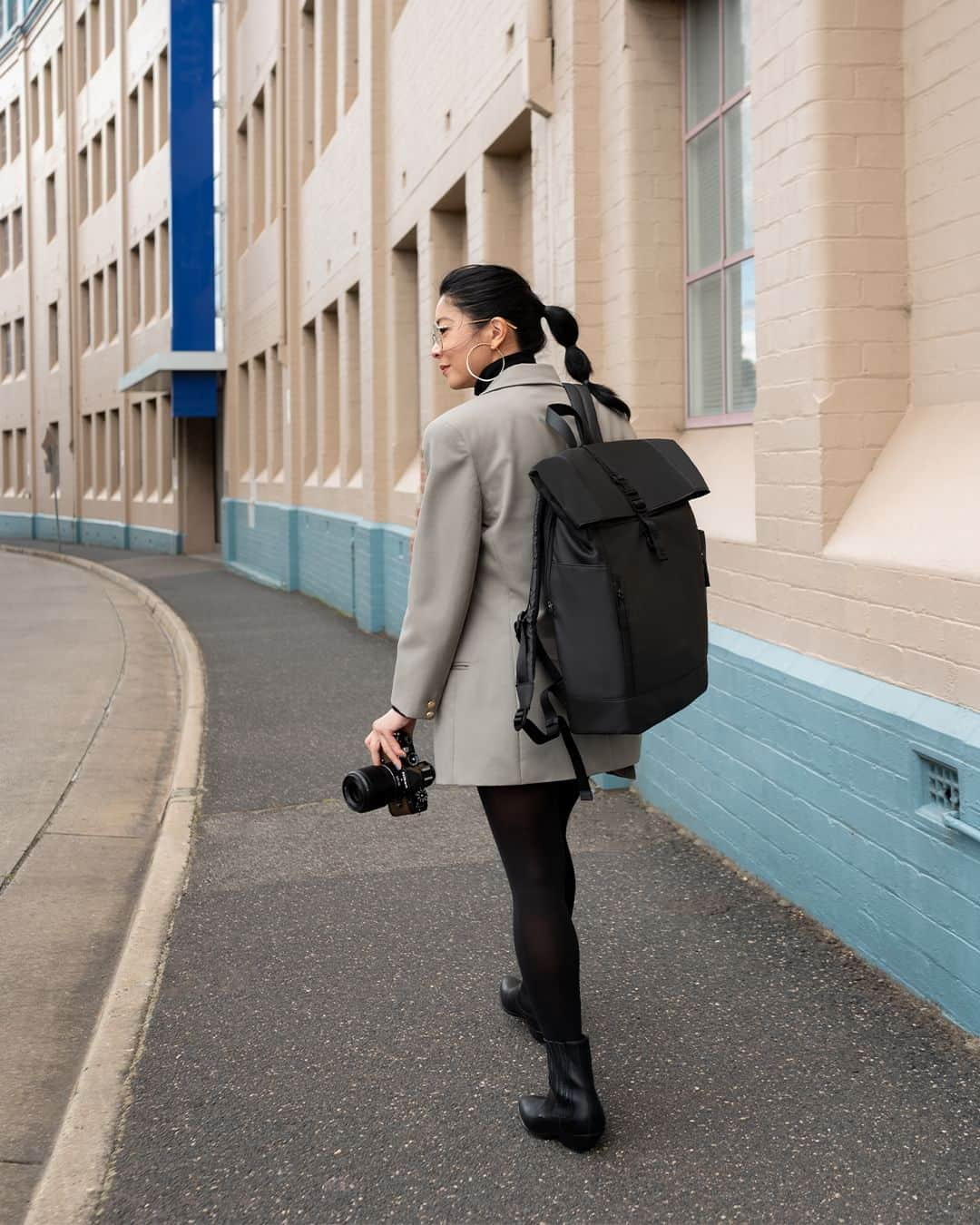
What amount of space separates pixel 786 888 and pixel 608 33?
166 inches

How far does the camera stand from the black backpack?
2.96 m

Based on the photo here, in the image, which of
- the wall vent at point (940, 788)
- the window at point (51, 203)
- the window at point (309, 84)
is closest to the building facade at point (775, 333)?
the wall vent at point (940, 788)

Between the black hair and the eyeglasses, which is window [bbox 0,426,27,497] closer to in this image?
the eyeglasses

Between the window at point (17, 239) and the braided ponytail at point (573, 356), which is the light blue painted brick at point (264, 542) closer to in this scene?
the braided ponytail at point (573, 356)

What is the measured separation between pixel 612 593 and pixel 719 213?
12.8ft

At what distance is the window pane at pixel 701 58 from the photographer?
644 cm

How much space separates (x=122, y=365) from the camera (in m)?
32.6

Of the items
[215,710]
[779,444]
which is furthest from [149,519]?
[779,444]

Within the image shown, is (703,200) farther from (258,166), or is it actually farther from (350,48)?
(258,166)

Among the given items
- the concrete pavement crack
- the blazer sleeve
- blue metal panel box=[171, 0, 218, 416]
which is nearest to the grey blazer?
the blazer sleeve

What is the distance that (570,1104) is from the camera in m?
3.23

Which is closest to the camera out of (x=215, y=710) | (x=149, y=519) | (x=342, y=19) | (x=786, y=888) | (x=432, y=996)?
(x=432, y=996)

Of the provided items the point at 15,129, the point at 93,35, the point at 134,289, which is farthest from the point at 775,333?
the point at 15,129

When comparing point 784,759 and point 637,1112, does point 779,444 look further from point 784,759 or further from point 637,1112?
point 637,1112
